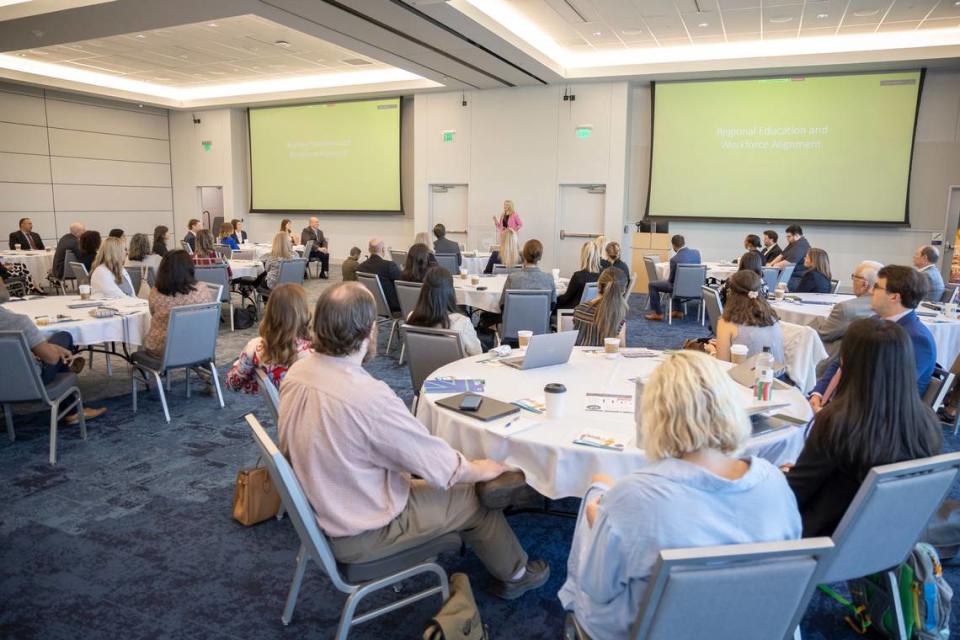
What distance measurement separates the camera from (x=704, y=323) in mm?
9680

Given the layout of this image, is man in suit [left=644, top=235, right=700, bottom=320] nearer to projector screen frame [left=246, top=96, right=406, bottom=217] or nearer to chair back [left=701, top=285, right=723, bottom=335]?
chair back [left=701, top=285, right=723, bottom=335]

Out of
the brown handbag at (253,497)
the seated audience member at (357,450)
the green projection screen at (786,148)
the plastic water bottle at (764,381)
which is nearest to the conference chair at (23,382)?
the brown handbag at (253,497)

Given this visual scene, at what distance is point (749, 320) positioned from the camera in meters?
4.19

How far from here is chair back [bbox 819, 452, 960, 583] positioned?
1.99m

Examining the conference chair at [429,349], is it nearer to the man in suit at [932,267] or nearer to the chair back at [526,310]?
the chair back at [526,310]

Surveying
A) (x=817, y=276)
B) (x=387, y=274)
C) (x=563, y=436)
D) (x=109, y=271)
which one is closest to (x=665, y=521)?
(x=563, y=436)

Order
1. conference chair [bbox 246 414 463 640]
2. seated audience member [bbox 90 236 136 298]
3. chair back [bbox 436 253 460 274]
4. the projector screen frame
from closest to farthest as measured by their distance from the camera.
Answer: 1. conference chair [bbox 246 414 463 640]
2. seated audience member [bbox 90 236 136 298]
3. chair back [bbox 436 253 460 274]
4. the projector screen frame

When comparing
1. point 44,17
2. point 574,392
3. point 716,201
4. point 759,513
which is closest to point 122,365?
point 44,17

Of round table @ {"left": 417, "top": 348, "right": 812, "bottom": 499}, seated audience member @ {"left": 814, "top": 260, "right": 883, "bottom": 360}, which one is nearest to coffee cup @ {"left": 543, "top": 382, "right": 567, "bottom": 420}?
round table @ {"left": 417, "top": 348, "right": 812, "bottom": 499}

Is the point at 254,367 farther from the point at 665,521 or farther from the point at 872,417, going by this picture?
the point at 872,417

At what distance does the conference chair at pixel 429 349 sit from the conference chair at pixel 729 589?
2.60 metres

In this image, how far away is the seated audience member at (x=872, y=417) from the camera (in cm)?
220

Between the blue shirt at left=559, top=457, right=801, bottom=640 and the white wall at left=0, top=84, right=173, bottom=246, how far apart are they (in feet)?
56.6

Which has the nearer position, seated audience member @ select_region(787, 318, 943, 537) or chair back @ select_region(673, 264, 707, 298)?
seated audience member @ select_region(787, 318, 943, 537)
